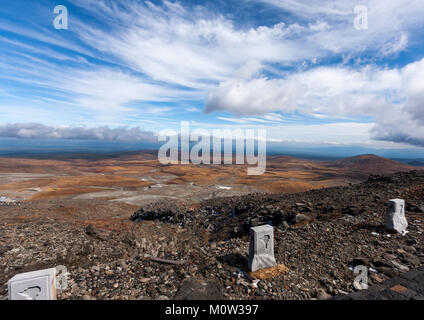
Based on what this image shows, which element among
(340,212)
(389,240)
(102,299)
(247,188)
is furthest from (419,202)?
(247,188)

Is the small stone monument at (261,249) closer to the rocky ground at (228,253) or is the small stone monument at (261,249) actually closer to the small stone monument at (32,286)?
the rocky ground at (228,253)

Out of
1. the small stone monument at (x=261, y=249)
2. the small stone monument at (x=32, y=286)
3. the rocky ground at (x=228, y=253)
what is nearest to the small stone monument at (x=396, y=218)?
the rocky ground at (x=228, y=253)

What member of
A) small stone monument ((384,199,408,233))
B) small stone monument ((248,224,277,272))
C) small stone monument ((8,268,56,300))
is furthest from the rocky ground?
small stone monument ((8,268,56,300))

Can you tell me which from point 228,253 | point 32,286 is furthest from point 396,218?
point 32,286

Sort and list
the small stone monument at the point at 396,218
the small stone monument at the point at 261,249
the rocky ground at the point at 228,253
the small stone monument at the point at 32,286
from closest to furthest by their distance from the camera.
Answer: the small stone monument at the point at 32,286
the rocky ground at the point at 228,253
the small stone monument at the point at 261,249
the small stone monument at the point at 396,218
